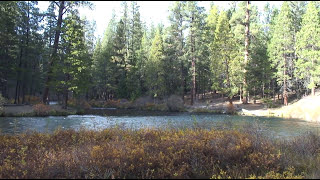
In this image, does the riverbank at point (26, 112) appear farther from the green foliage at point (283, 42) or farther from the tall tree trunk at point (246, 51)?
the green foliage at point (283, 42)

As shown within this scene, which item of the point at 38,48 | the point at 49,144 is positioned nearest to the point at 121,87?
the point at 38,48

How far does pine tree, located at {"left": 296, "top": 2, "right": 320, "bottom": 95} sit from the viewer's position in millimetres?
31469

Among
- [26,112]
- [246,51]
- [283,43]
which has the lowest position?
[26,112]

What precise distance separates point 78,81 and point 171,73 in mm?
20212

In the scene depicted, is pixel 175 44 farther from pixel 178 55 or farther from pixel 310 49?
pixel 310 49

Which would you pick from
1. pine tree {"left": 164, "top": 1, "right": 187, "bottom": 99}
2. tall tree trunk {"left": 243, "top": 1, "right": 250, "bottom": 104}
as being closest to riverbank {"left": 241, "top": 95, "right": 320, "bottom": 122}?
tall tree trunk {"left": 243, "top": 1, "right": 250, "bottom": 104}

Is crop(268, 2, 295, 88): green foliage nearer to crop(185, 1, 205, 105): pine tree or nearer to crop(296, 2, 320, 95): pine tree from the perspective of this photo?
crop(296, 2, 320, 95): pine tree

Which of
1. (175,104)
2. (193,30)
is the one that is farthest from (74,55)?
(193,30)

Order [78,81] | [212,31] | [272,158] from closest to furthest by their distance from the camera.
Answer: [272,158] < [78,81] < [212,31]

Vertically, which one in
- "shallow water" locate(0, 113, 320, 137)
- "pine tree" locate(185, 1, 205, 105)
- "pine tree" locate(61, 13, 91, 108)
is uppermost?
"pine tree" locate(185, 1, 205, 105)

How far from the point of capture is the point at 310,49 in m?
33.3

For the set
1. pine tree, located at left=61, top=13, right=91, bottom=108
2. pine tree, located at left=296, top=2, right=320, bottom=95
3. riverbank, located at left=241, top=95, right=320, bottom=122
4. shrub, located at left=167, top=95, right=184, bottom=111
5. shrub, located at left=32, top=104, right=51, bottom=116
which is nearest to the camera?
riverbank, located at left=241, top=95, right=320, bottom=122

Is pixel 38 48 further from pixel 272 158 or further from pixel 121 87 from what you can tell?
pixel 272 158

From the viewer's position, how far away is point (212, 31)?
1766 inches
